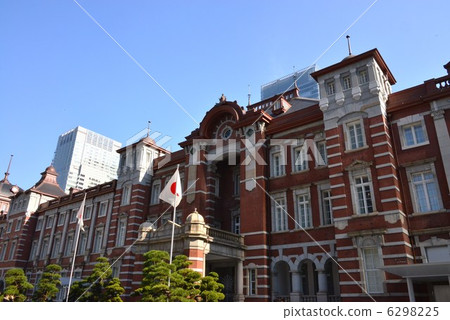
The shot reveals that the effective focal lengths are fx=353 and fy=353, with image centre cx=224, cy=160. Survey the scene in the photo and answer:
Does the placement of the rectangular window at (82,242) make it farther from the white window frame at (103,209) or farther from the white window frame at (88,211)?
the white window frame at (103,209)

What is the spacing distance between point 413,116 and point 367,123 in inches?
90.9

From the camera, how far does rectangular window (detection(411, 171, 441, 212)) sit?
662 inches

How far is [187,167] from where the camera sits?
87.8ft

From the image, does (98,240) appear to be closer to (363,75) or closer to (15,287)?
(15,287)

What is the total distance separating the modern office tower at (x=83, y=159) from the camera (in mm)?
142750

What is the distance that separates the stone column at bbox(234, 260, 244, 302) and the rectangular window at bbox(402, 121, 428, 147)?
11480 millimetres

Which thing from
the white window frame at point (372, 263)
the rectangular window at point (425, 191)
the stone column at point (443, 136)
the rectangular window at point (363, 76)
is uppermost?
the rectangular window at point (363, 76)

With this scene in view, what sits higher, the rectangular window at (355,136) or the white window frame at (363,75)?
the white window frame at (363,75)

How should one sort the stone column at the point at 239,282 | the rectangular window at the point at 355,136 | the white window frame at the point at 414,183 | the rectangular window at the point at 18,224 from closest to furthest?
the white window frame at the point at 414,183, the rectangular window at the point at 355,136, the stone column at the point at 239,282, the rectangular window at the point at 18,224

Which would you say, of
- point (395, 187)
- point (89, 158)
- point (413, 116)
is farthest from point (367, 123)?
point (89, 158)

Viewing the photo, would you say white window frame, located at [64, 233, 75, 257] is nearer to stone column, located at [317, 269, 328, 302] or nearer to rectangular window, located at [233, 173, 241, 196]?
rectangular window, located at [233, 173, 241, 196]

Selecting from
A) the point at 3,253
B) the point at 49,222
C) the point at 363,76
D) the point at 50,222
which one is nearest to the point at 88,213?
the point at 50,222

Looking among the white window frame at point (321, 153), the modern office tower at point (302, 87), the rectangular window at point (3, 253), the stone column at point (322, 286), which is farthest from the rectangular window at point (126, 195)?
the modern office tower at point (302, 87)

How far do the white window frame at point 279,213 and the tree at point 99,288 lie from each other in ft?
32.5
